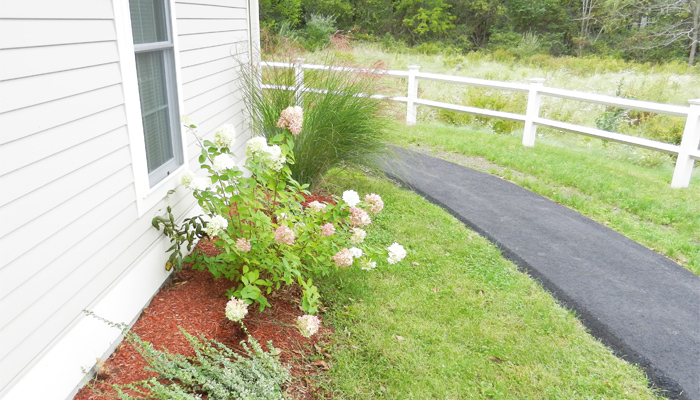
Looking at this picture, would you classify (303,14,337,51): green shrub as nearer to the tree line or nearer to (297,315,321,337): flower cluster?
the tree line

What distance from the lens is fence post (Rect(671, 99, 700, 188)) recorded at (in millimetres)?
5914

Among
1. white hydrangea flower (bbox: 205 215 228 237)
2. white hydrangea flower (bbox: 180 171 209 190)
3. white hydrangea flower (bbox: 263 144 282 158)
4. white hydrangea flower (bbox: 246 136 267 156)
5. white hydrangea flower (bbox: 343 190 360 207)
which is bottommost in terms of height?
white hydrangea flower (bbox: 205 215 228 237)

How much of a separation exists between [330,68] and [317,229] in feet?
7.43

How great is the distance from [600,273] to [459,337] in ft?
5.14

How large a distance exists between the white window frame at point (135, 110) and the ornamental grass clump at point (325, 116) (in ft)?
5.26

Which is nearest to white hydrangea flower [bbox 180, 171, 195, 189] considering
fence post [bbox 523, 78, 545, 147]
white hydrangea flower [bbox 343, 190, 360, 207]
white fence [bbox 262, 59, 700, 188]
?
white hydrangea flower [bbox 343, 190, 360, 207]

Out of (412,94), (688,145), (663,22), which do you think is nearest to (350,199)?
(688,145)

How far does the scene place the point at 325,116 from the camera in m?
4.75

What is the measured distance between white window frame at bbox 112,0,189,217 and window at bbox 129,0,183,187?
0.17 ft

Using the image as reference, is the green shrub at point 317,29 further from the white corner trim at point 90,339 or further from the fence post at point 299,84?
the white corner trim at point 90,339

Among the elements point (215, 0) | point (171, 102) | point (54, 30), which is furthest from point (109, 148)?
point (215, 0)

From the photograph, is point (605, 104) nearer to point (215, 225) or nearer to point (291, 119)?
point (291, 119)

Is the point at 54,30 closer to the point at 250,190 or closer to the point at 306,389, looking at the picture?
the point at 250,190

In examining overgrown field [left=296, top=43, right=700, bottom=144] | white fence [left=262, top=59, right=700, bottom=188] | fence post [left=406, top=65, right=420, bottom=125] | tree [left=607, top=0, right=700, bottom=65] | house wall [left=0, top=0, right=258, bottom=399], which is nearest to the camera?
house wall [left=0, top=0, right=258, bottom=399]
